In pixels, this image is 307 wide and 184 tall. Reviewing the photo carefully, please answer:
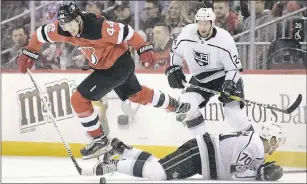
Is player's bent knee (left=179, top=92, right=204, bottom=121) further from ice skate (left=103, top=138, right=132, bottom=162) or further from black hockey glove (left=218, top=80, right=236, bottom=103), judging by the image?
ice skate (left=103, top=138, right=132, bottom=162)

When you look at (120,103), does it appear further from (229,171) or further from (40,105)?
(229,171)

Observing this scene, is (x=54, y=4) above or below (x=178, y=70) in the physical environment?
above

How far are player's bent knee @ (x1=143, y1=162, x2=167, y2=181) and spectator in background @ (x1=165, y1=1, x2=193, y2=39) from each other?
6.73 ft

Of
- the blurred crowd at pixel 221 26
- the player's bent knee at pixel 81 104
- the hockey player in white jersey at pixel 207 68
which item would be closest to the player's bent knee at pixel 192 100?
the hockey player in white jersey at pixel 207 68

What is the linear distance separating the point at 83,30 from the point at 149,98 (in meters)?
0.77

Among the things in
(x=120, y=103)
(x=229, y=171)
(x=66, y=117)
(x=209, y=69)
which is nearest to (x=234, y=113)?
(x=209, y=69)

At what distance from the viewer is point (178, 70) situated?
5.12m

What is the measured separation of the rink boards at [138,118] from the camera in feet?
20.1

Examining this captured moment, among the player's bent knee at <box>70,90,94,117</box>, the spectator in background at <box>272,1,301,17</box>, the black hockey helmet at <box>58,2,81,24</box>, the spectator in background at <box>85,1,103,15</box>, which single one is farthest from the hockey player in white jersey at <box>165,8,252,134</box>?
the spectator in background at <box>85,1,103,15</box>

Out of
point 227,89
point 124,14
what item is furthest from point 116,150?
point 124,14

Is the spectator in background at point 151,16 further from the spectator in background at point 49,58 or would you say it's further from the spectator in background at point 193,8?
the spectator in background at point 49,58

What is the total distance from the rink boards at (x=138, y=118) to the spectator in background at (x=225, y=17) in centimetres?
49

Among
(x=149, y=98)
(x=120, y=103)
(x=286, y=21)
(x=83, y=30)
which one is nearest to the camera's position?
(x=83, y=30)

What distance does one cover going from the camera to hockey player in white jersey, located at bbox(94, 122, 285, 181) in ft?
14.3
